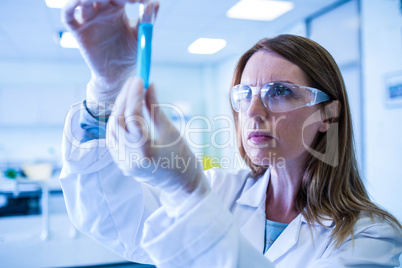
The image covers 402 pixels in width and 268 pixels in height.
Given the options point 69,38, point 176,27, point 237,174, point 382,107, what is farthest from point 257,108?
point 176,27

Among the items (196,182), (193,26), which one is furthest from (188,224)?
(193,26)

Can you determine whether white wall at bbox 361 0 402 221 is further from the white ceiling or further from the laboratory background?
the white ceiling

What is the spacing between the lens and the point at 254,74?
0.98m

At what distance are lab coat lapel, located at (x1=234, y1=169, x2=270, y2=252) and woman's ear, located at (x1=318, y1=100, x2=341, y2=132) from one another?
27cm

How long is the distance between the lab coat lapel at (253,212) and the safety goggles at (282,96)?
32 cm

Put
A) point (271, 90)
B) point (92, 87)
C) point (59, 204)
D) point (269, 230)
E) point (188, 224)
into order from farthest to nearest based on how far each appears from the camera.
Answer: point (59, 204) < point (269, 230) < point (271, 90) < point (92, 87) < point (188, 224)

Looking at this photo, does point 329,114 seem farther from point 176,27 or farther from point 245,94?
point 176,27

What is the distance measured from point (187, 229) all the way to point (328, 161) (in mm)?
680

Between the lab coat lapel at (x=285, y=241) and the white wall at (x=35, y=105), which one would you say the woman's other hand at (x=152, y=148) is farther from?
the white wall at (x=35, y=105)

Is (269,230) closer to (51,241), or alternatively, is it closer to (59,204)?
(51,241)

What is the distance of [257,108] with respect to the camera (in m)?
0.92

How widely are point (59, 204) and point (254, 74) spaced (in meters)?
2.79

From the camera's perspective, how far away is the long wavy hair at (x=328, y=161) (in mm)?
970
